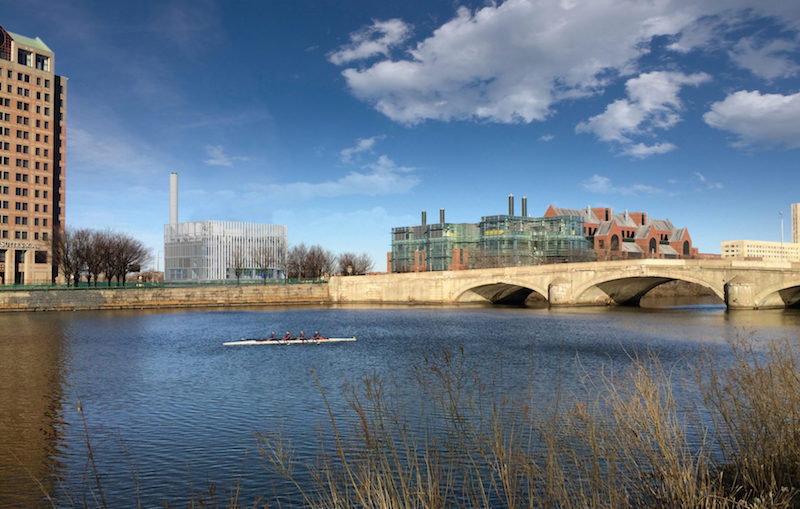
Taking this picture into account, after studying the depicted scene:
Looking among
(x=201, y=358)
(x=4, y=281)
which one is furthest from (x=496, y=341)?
(x=4, y=281)

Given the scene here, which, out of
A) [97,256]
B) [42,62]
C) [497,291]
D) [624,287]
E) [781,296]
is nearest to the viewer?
[781,296]

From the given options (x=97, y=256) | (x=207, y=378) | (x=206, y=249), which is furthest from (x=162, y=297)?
(x=206, y=249)

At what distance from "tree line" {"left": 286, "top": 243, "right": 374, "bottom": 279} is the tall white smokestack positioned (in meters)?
35.7

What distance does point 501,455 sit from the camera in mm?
6156

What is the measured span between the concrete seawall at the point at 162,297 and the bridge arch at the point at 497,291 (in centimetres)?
1930

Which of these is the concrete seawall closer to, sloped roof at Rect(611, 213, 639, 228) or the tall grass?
the tall grass

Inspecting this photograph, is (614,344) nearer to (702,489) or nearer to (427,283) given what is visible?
(702,489)

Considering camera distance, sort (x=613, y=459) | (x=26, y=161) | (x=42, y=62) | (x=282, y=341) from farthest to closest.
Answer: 1. (x=42, y=62)
2. (x=26, y=161)
3. (x=282, y=341)
4. (x=613, y=459)

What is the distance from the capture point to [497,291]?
76.0 meters

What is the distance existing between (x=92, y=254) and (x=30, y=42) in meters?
41.9

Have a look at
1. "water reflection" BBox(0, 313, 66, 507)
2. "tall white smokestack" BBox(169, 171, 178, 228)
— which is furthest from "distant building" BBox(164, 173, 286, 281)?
"water reflection" BBox(0, 313, 66, 507)

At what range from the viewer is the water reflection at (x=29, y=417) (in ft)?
35.0

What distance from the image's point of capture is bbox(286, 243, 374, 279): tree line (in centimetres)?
11238

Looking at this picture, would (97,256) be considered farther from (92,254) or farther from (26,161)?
(26,161)
